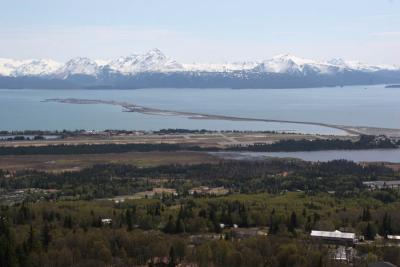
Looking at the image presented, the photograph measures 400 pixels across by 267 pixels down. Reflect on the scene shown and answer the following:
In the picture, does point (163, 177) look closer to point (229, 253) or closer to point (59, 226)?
point (59, 226)

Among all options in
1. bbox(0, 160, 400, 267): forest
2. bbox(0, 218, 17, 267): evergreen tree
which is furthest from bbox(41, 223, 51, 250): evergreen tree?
bbox(0, 218, 17, 267): evergreen tree

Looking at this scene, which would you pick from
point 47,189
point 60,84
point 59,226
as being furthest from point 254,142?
point 60,84

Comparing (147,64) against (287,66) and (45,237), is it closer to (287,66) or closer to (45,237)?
(287,66)

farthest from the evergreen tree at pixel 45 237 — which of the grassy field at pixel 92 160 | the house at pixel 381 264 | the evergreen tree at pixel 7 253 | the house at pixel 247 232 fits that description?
the grassy field at pixel 92 160

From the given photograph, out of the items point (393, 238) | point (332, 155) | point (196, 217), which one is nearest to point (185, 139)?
point (332, 155)

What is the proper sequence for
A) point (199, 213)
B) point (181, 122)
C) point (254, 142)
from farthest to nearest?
point (181, 122), point (254, 142), point (199, 213)

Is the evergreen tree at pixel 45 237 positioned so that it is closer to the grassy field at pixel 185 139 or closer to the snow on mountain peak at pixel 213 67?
the grassy field at pixel 185 139

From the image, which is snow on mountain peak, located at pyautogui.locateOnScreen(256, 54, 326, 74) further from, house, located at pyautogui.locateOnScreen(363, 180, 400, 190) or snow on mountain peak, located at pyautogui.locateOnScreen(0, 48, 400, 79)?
house, located at pyautogui.locateOnScreen(363, 180, 400, 190)
